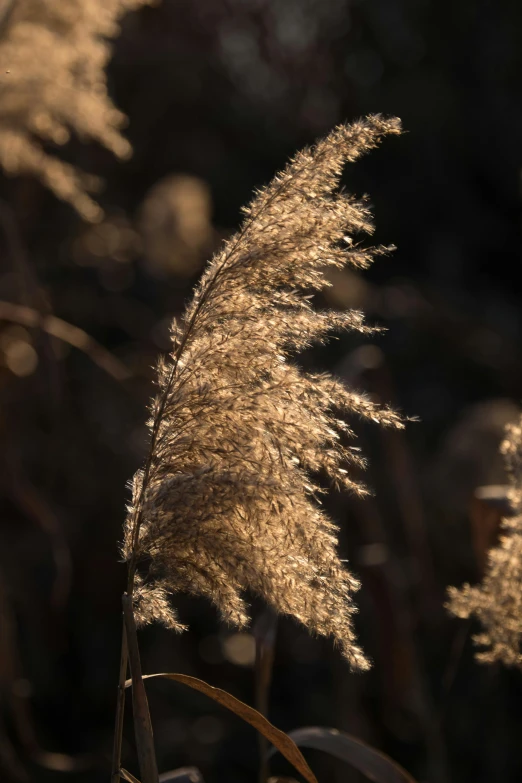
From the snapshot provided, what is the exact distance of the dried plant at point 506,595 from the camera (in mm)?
1410

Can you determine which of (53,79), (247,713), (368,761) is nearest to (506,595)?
(368,761)

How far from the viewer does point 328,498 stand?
3.84 m

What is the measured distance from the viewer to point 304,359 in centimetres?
463

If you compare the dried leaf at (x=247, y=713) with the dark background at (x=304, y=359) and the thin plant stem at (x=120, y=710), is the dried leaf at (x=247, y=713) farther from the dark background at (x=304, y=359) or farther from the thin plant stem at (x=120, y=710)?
the dark background at (x=304, y=359)

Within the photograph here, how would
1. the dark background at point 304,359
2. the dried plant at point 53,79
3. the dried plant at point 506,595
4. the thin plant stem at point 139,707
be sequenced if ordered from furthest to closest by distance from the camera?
1. the dark background at point 304,359
2. the dried plant at point 53,79
3. the dried plant at point 506,595
4. the thin plant stem at point 139,707

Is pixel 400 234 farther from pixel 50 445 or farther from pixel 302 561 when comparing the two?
pixel 302 561

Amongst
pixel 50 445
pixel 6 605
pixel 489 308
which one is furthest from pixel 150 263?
pixel 489 308

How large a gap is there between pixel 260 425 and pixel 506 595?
58cm

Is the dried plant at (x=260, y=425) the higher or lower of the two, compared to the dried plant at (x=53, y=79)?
lower

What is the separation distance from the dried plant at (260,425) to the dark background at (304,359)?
0.84 m

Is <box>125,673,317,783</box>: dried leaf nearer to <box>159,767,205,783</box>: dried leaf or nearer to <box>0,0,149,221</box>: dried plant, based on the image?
<box>159,767,205,783</box>: dried leaf

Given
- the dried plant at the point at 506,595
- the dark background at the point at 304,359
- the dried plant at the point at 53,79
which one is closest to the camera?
the dried plant at the point at 506,595

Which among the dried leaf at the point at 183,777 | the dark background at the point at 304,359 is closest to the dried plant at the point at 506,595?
the dark background at the point at 304,359

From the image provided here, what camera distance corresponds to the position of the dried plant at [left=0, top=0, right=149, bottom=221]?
270 cm
